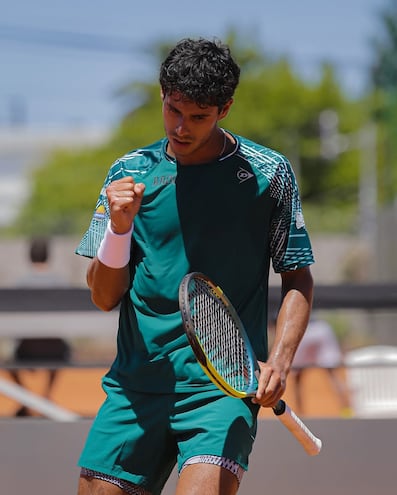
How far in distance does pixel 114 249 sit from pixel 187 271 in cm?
23

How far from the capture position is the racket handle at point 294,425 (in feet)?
9.45

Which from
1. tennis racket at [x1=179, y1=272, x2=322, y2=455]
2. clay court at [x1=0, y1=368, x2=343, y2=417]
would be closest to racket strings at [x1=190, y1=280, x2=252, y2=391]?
tennis racket at [x1=179, y1=272, x2=322, y2=455]

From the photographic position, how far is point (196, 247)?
2959 millimetres

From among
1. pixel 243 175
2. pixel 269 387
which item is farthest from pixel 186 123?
pixel 269 387

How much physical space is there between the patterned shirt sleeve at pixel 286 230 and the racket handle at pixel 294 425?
45 cm

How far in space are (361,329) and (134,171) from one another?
15574 millimetres

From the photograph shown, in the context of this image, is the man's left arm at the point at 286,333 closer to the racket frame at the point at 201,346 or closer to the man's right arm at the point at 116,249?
the racket frame at the point at 201,346

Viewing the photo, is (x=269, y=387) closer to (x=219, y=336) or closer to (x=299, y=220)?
(x=219, y=336)

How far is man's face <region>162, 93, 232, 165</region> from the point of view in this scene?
2861mm

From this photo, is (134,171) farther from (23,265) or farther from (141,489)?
(23,265)

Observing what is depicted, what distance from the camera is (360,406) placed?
725cm

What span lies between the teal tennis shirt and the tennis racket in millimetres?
96

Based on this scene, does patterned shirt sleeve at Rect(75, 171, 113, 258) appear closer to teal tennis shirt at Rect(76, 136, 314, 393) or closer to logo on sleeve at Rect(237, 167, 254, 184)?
teal tennis shirt at Rect(76, 136, 314, 393)

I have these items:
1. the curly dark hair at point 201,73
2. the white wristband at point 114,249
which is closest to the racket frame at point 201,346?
the white wristband at point 114,249
